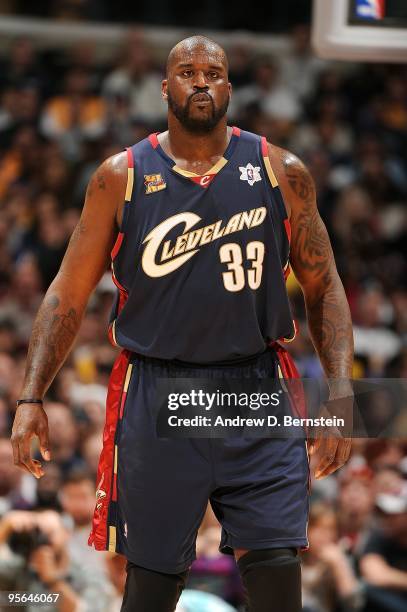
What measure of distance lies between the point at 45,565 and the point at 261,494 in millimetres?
2222

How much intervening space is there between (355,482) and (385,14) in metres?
3.34

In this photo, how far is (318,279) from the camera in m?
4.14

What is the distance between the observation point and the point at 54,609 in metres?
4.88

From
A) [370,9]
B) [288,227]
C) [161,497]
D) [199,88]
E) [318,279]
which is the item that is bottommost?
[161,497]

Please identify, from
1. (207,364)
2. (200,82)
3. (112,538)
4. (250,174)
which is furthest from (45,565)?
(200,82)

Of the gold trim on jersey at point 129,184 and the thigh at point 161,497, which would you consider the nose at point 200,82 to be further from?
the thigh at point 161,497

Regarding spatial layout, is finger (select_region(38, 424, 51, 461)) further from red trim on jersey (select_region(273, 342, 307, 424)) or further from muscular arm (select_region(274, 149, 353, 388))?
muscular arm (select_region(274, 149, 353, 388))

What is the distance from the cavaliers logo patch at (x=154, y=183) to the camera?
3.94 m

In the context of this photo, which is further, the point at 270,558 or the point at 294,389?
the point at 294,389

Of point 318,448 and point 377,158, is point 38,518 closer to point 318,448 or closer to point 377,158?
point 318,448

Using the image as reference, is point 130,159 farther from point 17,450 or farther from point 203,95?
point 17,450

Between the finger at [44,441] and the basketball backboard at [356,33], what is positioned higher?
the basketball backboard at [356,33]

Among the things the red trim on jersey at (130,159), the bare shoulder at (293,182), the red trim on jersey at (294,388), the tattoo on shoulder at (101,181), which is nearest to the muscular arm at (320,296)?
the bare shoulder at (293,182)

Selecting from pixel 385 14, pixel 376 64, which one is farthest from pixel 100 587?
pixel 376 64
